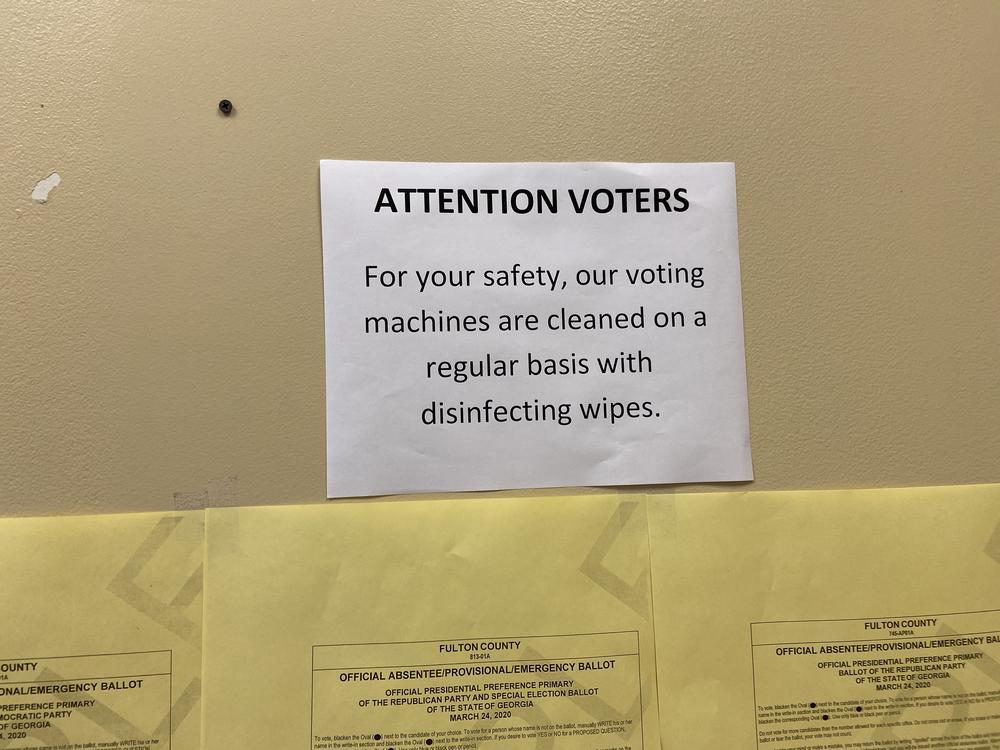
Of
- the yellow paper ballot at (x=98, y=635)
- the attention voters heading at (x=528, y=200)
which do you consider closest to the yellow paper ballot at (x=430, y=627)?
the yellow paper ballot at (x=98, y=635)

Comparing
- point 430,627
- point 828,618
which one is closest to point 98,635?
point 430,627

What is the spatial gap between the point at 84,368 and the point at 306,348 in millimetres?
168

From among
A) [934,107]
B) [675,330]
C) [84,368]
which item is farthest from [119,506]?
[934,107]

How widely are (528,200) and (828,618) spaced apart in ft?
1.38

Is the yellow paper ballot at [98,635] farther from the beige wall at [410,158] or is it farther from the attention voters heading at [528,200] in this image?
the attention voters heading at [528,200]

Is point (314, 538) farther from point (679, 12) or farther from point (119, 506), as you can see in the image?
point (679, 12)

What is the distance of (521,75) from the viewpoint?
562 millimetres

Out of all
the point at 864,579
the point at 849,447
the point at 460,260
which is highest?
the point at 460,260

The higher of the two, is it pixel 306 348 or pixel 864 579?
pixel 306 348

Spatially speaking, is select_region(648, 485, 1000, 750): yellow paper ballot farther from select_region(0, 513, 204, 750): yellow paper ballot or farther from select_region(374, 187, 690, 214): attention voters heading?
select_region(0, 513, 204, 750): yellow paper ballot

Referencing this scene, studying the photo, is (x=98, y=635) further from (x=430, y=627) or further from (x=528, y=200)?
(x=528, y=200)

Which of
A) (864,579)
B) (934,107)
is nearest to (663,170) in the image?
(934,107)

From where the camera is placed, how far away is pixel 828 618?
56 cm

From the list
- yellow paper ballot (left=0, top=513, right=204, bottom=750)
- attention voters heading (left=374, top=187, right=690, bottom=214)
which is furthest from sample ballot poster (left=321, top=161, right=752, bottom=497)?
yellow paper ballot (left=0, top=513, right=204, bottom=750)
